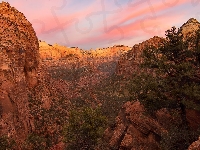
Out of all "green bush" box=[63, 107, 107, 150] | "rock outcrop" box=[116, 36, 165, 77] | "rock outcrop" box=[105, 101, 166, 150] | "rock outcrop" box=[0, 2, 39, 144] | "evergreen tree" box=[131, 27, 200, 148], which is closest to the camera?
"evergreen tree" box=[131, 27, 200, 148]

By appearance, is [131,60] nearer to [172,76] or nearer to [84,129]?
[84,129]

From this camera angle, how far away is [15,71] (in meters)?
58.6

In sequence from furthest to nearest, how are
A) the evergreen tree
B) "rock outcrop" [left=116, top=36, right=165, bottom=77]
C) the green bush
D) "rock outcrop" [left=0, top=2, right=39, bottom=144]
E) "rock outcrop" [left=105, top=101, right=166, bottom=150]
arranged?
"rock outcrop" [left=116, top=36, right=165, bottom=77] → "rock outcrop" [left=0, top=2, right=39, bottom=144] → the green bush → "rock outcrop" [left=105, top=101, right=166, bottom=150] → the evergreen tree

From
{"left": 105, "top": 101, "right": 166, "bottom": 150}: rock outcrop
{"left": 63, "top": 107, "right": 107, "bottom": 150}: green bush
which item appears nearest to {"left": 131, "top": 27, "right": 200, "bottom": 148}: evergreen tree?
{"left": 105, "top": 101, "right": 166, "bottom": 150}: rock outcrop

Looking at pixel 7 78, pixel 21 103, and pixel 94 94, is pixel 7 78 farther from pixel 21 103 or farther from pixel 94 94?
pixel 94 94

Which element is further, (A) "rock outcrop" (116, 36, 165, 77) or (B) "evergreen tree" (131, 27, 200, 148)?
(A) "rock outcrop" (116, 36, 165, 77)

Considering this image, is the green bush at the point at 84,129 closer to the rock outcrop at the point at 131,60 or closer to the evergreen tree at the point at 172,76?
the evergreen tree at the point at 172,76

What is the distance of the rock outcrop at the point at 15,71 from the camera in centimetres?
5334

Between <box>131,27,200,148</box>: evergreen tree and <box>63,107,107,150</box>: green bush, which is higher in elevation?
<box>131,27,200,148</box>: evergreen tree

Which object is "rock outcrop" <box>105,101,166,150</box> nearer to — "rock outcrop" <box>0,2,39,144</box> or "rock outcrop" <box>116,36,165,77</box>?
"rock outcrop" <box>0,2,39,144</box>

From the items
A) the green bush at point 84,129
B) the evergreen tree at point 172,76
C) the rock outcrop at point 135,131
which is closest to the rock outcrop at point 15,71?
the green bush at point 84,129

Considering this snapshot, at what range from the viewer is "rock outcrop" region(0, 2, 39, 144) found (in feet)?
175

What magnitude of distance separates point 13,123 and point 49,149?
33.3 ft

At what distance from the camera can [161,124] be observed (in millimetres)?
28219
